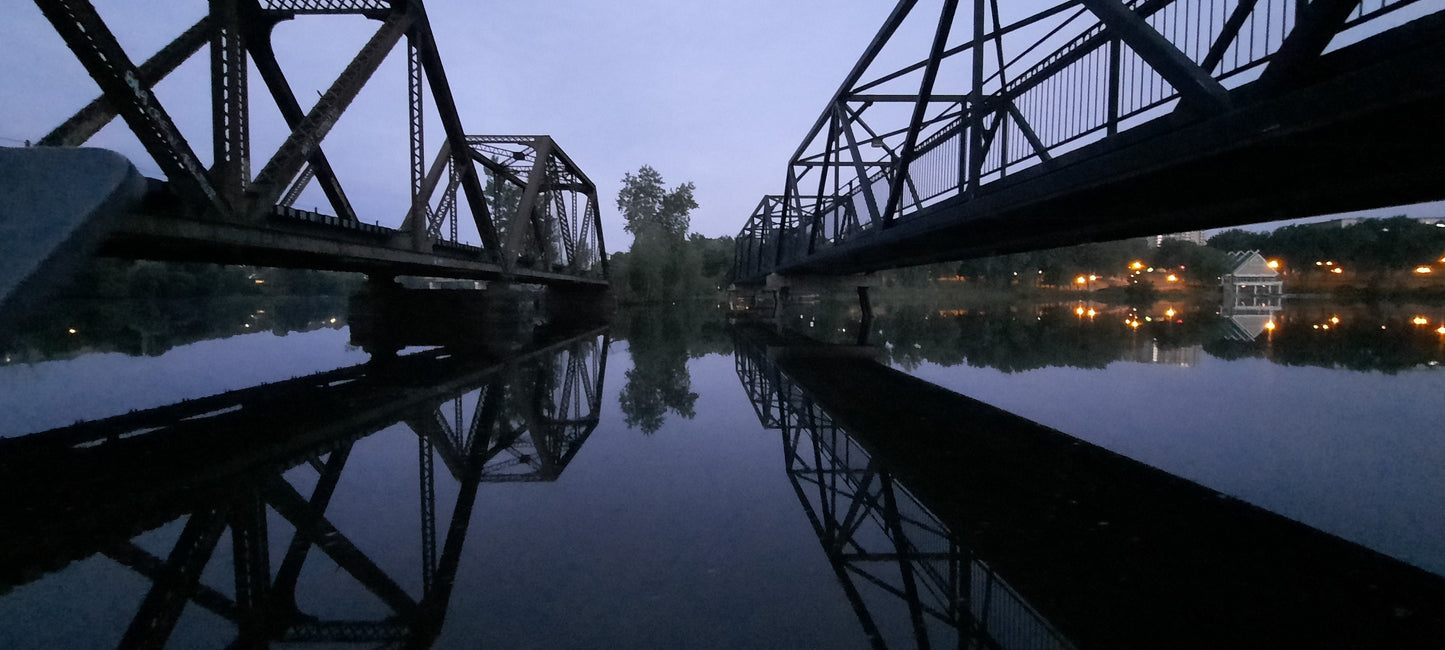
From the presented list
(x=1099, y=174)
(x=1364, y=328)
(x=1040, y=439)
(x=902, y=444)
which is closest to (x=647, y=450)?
(x=902, y=444)

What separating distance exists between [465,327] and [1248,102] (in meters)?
14.6

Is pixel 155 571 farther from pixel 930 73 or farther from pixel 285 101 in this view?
pixel 285 101

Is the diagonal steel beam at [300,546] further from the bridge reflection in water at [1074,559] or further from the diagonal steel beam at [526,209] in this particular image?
the diagonal steel beam at [526,209]

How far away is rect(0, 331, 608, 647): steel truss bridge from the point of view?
2.45 meters

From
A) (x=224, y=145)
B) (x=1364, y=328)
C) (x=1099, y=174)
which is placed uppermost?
(x=224, y=145)

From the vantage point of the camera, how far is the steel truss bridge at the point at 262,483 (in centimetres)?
245

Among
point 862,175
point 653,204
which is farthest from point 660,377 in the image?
point 653,204

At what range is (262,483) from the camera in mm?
3861

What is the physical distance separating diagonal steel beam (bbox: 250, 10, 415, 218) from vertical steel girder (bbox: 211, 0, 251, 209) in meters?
0.20

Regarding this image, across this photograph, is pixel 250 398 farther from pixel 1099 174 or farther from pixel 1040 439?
pixel 1099 174

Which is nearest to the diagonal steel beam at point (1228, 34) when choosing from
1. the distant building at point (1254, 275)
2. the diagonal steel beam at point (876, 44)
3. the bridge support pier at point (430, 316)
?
the diagonal steel beam at point (876, 44)

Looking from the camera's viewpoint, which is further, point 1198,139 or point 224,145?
point 224,145

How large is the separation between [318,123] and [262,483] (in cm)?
604

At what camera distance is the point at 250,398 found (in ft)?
23.1
